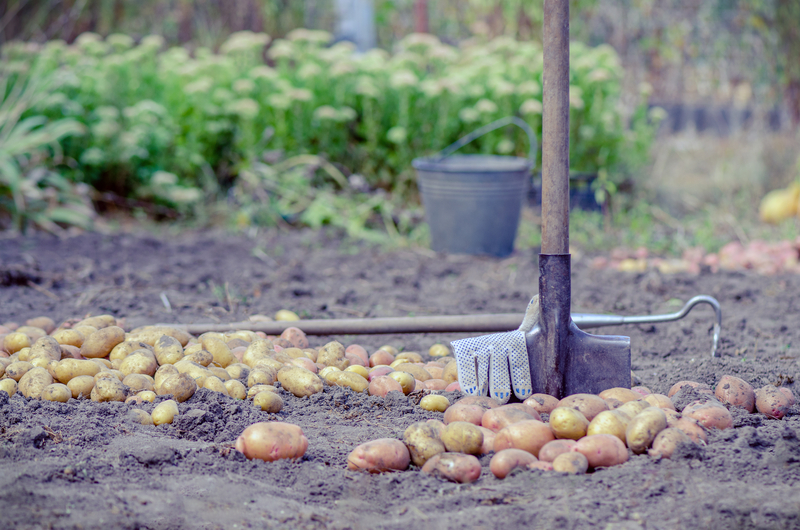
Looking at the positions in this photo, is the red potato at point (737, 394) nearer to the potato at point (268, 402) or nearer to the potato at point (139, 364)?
the potato at point (268, 402)

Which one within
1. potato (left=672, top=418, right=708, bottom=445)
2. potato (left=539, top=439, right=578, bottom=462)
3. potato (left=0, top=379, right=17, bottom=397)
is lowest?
potato (left=672, top=418, right=708, bottom=445)

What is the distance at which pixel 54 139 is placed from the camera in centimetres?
439

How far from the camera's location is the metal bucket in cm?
374

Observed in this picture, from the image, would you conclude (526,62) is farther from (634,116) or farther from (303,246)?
(303,246)

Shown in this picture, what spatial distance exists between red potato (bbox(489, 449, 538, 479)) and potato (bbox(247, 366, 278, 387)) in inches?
27.8

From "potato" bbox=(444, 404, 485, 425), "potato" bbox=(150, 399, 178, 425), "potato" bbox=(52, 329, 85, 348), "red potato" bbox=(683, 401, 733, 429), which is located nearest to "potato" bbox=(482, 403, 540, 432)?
"potato" bbox=(444, 404, 485, 425)

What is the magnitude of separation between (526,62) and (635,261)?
6.83 feet

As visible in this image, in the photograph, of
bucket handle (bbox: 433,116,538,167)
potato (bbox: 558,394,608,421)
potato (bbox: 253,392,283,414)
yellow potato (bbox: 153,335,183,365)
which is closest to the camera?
potato (bbox: 558,394,608,421)

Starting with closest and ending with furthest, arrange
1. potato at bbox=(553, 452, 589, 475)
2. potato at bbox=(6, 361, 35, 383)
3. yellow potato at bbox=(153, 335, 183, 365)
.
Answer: potato at bbox=(553, 452, 589, 475) < potato at bbox=(6, 361, 35, 383) < yellow potato at bbox=(153, 335, 183, 365)

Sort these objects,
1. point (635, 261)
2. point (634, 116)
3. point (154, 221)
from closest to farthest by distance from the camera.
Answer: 1. point (635, 261)
2. point (154, 221)
3. point (634, 116)

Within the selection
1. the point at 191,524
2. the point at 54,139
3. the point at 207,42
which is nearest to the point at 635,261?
the point at 191,524

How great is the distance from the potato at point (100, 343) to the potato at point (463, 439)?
3.52ft

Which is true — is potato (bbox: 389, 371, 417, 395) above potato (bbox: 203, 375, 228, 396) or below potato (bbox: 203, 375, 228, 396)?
below

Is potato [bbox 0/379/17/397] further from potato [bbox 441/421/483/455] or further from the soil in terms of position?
potato [bbox 441/421/483/455]
